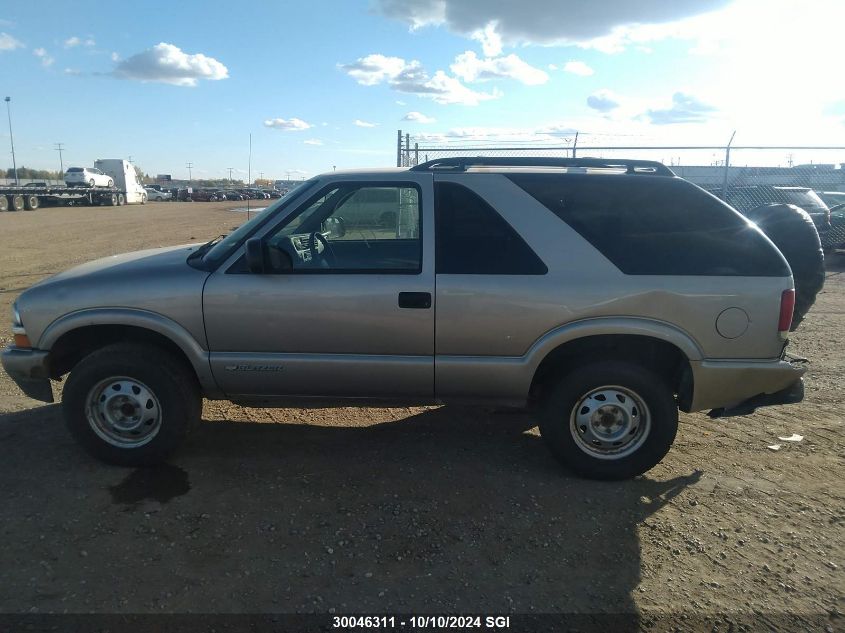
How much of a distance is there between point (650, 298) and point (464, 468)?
5.37ft

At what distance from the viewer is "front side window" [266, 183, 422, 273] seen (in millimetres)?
3764

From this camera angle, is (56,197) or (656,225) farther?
(56,197)

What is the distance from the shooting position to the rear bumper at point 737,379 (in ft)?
11.8

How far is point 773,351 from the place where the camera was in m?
3.60

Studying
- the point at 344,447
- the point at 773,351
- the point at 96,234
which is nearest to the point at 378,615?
the point at 344,447

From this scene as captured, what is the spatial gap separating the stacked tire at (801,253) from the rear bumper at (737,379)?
1.70ft

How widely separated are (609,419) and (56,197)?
4443 centimetres

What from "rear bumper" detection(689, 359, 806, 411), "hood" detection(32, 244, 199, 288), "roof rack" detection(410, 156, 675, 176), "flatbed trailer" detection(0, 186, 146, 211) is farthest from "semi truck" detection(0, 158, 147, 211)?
"rear bumper" detection(689, 359, 806, 411)

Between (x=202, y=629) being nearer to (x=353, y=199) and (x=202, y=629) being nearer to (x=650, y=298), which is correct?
(x=353, y=199)


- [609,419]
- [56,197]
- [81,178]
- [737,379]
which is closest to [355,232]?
[609,419]

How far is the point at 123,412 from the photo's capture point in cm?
388

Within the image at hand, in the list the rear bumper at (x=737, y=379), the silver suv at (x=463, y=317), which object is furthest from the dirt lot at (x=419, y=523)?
the rear bumper at (x=737, y=379)

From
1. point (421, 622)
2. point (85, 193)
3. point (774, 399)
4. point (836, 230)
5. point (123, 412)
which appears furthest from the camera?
point (85, 193)

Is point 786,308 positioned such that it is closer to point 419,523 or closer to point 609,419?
point 609,419
